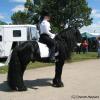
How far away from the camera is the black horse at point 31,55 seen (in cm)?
1180

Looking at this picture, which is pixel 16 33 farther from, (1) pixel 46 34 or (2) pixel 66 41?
(1) pixel 46 34

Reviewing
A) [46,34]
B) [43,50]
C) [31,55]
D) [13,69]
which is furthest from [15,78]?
[46,34]

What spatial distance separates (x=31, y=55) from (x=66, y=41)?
4.89 feet

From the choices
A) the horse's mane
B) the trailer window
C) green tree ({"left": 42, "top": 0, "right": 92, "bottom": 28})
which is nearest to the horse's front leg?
the horse's mane

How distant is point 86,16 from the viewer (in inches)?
2707

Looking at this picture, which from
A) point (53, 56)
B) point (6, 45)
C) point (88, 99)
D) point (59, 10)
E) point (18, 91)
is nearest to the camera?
point (88, 99)

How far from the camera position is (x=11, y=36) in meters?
28.9

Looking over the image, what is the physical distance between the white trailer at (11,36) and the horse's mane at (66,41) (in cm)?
1558

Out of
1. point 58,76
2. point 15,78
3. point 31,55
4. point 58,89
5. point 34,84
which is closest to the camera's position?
point 15,78

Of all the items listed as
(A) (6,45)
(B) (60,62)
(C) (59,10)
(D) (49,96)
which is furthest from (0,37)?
(C) (59,10)

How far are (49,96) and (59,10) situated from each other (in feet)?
183

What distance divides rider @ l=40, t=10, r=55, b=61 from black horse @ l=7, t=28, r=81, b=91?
262 mm

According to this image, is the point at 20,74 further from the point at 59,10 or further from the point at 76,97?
the point at 59,10

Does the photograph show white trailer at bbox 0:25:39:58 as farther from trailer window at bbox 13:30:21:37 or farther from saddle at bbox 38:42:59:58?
saddle at bbox 38:42:59:58
